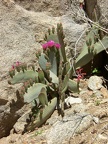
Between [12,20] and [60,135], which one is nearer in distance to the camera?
[60,135]

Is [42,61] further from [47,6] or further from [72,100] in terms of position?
[47,6]

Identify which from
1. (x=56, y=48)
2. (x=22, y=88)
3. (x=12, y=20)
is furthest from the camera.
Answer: (x=12, y=20)

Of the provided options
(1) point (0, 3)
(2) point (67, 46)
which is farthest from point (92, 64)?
(1) point (0, 3)

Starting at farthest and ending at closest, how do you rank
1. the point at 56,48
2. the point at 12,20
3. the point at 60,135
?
the point at 12,20, the point at 56,48, the point at 60,135

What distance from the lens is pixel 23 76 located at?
3.85 metres

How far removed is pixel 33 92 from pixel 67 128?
0.55 m

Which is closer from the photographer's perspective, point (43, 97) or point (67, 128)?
point (67, 128)

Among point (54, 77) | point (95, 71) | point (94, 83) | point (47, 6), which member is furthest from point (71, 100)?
point (47, 6)

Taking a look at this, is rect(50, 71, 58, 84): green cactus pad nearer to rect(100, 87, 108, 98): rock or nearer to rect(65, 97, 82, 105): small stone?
rect(65, 97, 82, 105): small stone

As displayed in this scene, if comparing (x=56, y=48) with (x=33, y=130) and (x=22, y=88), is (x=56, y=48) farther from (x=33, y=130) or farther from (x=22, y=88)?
(x=33, y=130)

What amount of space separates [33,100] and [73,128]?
2.07 ft

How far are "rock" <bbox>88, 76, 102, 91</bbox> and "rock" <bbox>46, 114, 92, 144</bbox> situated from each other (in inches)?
26.1

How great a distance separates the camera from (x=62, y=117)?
12.4ft

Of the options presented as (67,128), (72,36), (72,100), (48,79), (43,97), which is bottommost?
(67,128)
